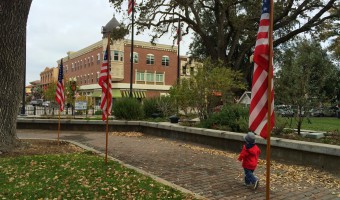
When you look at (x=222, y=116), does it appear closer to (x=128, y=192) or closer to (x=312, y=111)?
(x=312, y=111)

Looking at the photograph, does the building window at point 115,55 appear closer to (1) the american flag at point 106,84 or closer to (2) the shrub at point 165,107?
(2) the shrub at point 165,107

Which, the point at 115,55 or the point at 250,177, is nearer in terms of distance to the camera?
the point at 250,177

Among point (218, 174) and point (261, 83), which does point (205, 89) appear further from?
point (261, 83)

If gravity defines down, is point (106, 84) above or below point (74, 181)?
above

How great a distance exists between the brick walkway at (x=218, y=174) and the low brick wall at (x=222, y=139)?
0.30 meters

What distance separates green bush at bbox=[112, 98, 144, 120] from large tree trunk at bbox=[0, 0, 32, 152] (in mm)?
8764

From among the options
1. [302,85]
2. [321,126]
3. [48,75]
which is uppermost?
[48,75]

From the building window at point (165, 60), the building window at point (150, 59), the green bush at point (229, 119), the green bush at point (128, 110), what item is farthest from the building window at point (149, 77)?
the green bush at point (229, 119)

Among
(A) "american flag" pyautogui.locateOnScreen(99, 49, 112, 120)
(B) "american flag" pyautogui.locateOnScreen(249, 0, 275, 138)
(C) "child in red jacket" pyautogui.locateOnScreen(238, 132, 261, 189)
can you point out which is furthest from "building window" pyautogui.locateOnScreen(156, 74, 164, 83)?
(B) "american flag" pyautogui.locateOnScreen(249, 0, 275, 138)

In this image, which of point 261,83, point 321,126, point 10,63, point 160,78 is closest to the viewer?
point 261,83

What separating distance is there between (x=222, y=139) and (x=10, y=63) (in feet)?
23.1

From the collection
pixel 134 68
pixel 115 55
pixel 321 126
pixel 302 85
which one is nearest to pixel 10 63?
pixel 302 85

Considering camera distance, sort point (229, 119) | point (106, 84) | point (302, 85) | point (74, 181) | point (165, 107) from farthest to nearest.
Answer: point (165, 107) < point (229, 119) < point (302, 85) < point (106, 84) < point (74, 181)

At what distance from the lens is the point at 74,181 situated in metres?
6.16
